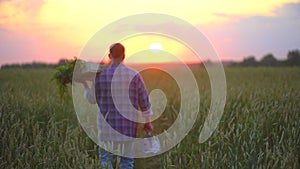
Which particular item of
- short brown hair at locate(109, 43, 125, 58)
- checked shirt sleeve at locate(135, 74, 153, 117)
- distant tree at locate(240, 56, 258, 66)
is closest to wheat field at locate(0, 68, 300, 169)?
checked shirt sleeve at locate(135, 74, 153, 117)

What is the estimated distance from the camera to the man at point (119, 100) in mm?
3922

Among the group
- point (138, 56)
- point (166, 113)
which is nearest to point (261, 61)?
point (166, 113)

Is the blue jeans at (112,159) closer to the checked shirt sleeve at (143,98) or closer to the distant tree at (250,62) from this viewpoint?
the checked shirt sleeve at (143,98)

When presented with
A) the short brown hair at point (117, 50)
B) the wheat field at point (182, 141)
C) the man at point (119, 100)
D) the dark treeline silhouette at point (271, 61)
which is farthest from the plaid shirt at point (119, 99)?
the dark treeline silhouette at point (271, 61)

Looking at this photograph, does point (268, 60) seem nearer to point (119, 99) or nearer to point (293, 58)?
point (293, 58)

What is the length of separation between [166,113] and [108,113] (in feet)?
12.6

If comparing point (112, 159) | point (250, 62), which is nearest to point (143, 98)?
point (112, 159)

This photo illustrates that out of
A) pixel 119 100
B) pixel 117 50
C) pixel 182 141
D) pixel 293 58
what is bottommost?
pixel 182 141

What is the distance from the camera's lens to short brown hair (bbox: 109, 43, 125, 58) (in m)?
3.83

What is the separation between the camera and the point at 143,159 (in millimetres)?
5363

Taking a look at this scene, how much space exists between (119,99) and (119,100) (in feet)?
0.04

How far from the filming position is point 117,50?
12.6 ft

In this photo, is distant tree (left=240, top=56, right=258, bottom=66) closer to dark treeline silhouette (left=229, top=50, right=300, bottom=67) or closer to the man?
dark treeline silhouette (left=229, top=50, right=300, bottom=67)

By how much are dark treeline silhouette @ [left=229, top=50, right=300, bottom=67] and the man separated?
36269 mm
